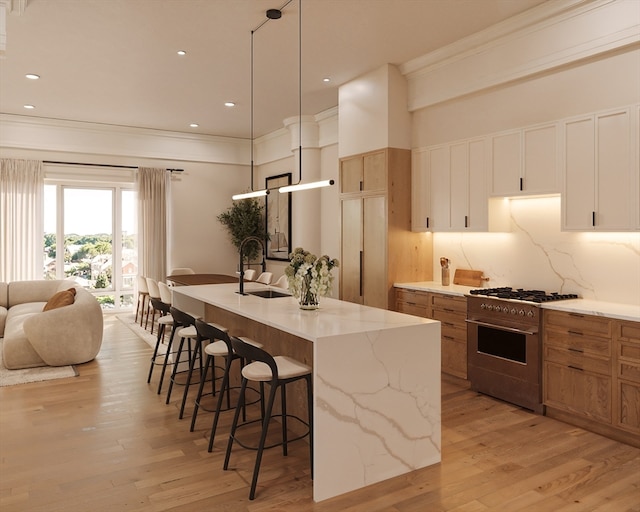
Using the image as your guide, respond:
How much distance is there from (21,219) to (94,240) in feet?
4.18

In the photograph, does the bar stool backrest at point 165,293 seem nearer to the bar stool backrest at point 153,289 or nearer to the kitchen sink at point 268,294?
the bar stool backrest at point 153,289

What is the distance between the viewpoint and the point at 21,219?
25.4 feet

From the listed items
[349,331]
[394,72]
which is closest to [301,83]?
[394,72]

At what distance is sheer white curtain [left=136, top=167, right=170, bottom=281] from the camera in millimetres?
8609

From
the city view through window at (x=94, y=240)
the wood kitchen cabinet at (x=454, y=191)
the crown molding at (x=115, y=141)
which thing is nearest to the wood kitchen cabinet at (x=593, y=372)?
the wood kitchen cabinet at (x=454, y=191)

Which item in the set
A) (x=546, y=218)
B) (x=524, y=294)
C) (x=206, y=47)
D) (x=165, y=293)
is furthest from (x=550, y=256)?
(x=165, y=293)

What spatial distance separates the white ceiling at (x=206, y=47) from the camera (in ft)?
13.6

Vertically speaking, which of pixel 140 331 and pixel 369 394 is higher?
pixel 369 394

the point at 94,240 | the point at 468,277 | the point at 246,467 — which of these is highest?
the point at 94,240

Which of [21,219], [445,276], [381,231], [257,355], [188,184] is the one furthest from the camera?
[188,184]

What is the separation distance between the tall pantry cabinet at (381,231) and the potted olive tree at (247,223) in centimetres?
343

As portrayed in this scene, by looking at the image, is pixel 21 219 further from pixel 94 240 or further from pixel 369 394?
pixel 369 394

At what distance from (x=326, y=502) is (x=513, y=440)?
1581 mm

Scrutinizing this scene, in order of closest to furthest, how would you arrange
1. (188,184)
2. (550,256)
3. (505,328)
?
(505,328) → (550,256) → (188,184)
